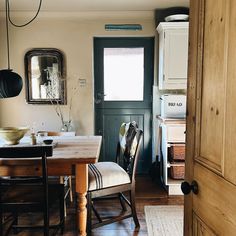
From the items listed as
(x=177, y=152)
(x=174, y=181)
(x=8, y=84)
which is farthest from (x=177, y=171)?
(x=8, y=84)

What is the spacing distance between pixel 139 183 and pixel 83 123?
3.88 ft

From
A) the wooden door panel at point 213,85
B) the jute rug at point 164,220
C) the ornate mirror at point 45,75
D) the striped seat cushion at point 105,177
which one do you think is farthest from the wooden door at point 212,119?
the ornate mirror at point 45,75

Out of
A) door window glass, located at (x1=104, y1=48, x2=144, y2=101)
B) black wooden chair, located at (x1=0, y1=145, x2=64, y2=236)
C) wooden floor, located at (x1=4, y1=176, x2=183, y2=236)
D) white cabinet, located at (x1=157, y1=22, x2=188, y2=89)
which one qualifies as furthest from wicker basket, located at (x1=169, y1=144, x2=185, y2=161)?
black wooden chair, located at (x1=0, y1=145, x2=64, y2=236)

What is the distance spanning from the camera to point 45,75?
3877mm

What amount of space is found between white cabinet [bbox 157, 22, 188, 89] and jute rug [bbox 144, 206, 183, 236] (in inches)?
60.5

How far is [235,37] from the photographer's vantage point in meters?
0.85

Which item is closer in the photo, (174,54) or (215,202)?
(215,202)

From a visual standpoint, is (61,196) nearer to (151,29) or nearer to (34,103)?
(34,103)

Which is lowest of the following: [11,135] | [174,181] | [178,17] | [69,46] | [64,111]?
[174,181]

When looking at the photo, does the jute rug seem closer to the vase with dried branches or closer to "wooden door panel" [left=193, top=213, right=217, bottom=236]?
"wooden door panel" [left=193, top=213, right=217, bottom=236]

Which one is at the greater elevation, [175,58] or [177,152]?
[175,58]

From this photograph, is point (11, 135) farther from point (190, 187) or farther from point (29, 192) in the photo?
point (190, 187)

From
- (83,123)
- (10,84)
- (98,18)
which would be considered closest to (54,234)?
(10,84)

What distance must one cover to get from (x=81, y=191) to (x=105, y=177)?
32 cm
